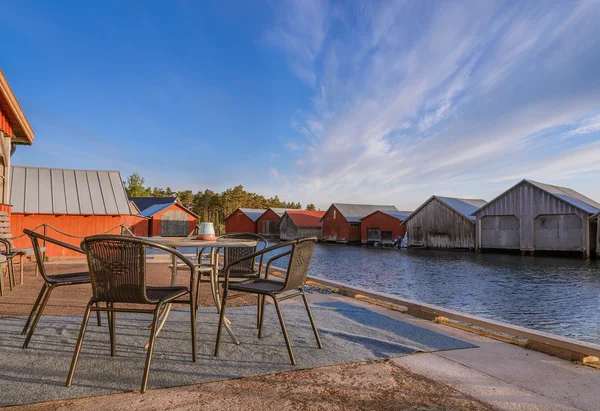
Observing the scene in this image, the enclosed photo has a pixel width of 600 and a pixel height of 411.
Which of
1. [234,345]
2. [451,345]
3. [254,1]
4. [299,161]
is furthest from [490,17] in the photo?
[299,161]

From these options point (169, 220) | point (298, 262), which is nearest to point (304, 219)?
point (169, 220)

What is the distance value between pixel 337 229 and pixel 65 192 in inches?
1213

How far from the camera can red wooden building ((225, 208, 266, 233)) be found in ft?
163

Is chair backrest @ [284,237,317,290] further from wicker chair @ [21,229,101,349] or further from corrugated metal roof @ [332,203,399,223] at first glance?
corrugated metal roof @ [332,203,399,223]

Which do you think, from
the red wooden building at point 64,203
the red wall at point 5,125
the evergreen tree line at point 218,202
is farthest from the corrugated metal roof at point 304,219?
the red wall at point 5,125

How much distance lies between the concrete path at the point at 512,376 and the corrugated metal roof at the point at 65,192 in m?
11.5

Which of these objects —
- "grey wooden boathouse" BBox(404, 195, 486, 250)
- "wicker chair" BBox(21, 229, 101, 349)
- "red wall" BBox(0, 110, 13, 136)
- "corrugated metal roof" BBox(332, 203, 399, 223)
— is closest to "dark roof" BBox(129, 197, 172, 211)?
"corrugated metal roof" BBox(332, 203, 399, 223)

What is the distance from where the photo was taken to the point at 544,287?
1095cm

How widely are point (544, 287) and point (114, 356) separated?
39.7 ft

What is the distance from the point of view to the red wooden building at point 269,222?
49.1 metres

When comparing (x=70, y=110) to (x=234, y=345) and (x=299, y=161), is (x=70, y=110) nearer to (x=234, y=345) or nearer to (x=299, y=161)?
(x=234, y=345)

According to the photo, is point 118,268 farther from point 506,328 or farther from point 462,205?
point 462,205

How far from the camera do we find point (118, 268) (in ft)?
6.96

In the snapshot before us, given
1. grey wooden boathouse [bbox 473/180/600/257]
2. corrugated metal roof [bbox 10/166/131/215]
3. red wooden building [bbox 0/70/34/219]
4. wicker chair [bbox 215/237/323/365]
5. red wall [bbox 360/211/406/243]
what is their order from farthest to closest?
red wall [bbox 360/211/406/243]
grey wooden boathouse [bbox 473/180/600/257]
corrugated metal roof [bbox 10/166/131/215]
red wooden building [bbox 0/70/34/219]
wicker chair [bbox 215/237/323/365]
